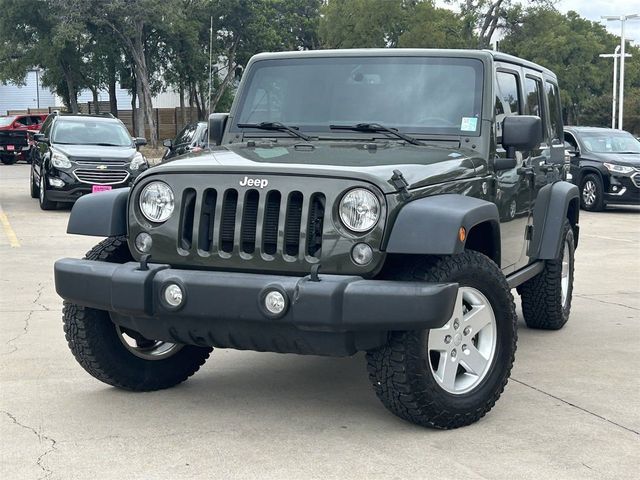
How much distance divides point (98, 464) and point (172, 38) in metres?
42.2

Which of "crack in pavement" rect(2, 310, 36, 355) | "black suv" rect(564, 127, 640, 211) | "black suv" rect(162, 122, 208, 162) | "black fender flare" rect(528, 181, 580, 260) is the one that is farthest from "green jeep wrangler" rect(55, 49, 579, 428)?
"black suv" rect(162, 122, 208, 162)

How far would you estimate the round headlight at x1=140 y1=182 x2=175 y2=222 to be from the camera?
4832 millimetres

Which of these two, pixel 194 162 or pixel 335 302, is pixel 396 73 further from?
pixel 335 302

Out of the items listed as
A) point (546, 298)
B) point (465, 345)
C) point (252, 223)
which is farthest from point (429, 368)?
point (546, 298)

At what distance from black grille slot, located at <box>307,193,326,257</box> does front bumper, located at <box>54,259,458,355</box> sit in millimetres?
215

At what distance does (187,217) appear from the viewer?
4.79m

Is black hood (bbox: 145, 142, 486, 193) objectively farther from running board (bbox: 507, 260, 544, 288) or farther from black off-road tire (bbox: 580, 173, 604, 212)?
black off-road tire (bbox: 580, 173, 604, 212)

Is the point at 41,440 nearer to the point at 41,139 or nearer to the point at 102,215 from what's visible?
the point at 102,215

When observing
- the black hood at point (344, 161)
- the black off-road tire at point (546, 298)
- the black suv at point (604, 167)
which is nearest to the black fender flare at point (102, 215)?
the black hood at point (344, 161)

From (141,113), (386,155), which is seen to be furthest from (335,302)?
(141,113)

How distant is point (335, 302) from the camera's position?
168 inches

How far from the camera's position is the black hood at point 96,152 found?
16.5 meters

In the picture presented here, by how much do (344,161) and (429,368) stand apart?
1.09 meters

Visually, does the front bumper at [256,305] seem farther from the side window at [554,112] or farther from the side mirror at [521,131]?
the side window at [554,112]
